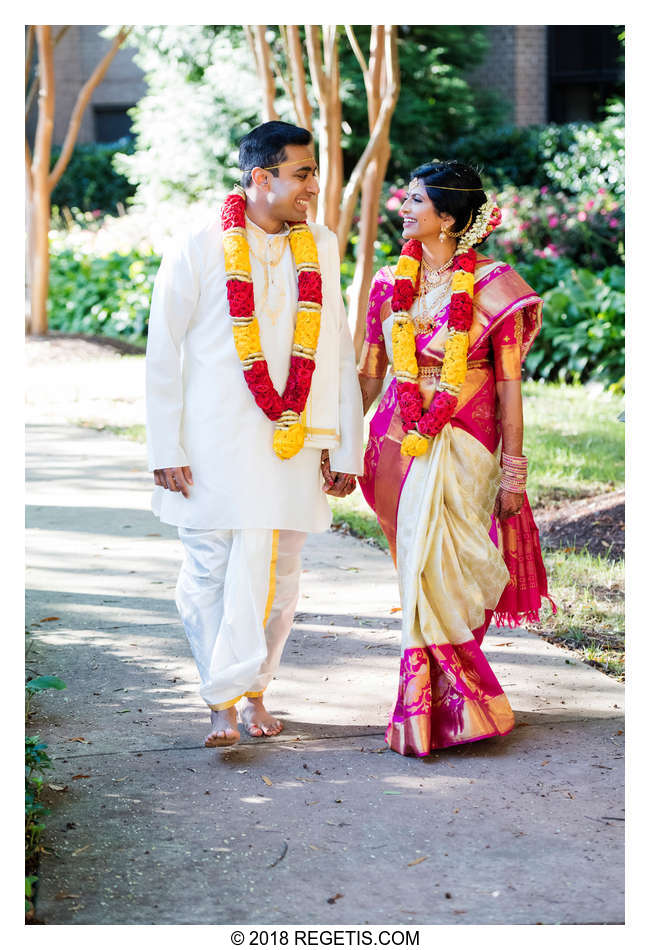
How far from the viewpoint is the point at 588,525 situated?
697cm

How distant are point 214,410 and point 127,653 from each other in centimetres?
149

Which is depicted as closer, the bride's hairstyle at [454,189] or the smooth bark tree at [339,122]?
the bride's hairstyle at [454,189]

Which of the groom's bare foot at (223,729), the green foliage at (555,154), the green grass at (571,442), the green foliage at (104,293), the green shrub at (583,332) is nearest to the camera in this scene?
the groom's bare foot at (223,729)

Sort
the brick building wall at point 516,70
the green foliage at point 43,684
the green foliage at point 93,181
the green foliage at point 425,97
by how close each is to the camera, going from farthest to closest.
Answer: the green foliage at point 93,181
the brick building wall at point 516,70
the green foliage at point 425,97
the green foliage at point 43,684

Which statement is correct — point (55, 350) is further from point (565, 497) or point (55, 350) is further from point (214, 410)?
point (214, 410)

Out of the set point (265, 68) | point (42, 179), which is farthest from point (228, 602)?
point (42, 179)

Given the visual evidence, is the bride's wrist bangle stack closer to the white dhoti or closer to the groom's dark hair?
the white dhoti

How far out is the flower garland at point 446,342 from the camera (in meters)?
4.05

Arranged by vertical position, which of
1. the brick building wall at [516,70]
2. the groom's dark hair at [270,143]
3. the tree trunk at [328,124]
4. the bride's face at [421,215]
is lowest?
the bride's face at [421,215]

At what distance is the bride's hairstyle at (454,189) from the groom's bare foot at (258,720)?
184 centimetres

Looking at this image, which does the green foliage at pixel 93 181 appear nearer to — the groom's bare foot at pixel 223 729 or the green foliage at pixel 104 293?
the green foliage at pixel 104 293

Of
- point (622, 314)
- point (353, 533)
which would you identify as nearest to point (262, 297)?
point (353, 533)

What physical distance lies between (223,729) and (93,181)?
2177 centimetres

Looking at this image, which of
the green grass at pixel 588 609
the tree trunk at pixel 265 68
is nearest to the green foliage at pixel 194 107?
the tree trunk at pixel 265 68
